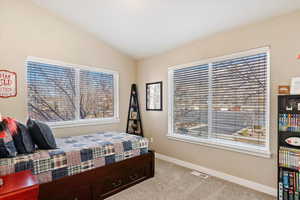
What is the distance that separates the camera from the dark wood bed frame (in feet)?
5.93

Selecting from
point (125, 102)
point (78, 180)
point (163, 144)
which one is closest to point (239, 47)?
point (163, 144)

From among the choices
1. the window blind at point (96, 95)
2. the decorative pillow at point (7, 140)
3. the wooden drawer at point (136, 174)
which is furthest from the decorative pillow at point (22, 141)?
the window blind at point (96, 95)

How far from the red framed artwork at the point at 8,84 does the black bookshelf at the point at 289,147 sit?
12.3ft

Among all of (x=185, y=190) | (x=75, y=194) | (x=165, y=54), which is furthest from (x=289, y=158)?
(x=165, y=54)

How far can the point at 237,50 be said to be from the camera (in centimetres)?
258

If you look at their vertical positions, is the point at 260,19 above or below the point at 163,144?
above

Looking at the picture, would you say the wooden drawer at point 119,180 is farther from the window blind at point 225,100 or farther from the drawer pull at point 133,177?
the window blind at point 225,100

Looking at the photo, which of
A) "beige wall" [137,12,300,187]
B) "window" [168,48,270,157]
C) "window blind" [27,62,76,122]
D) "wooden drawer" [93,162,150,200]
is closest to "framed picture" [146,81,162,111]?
"beige wall" [137,12,300,187]

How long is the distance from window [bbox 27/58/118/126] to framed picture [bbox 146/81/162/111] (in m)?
0.77

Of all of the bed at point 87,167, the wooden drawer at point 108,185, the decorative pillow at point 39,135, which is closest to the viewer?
the bed at point 87,167

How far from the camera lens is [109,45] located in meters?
3.72

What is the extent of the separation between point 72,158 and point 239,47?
9.40ft

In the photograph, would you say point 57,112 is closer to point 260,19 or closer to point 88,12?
point 88,12

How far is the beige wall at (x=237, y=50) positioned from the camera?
7.04ft
